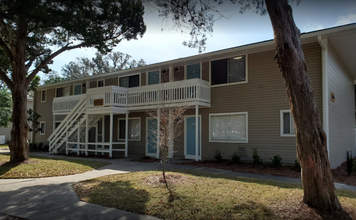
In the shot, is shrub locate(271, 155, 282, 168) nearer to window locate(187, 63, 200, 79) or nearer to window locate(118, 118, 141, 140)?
window locate(187, 63, 200, 79)

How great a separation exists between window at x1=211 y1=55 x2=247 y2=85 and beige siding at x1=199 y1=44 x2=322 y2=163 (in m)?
0.34

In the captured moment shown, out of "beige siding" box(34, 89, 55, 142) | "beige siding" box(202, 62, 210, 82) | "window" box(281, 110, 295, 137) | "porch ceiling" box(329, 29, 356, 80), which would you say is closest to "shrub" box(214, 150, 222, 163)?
"window" box(281, 110, 295, 137)

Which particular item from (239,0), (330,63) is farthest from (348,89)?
(239,0)

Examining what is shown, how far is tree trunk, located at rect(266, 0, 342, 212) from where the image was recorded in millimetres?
4906

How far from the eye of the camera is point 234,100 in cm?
1298

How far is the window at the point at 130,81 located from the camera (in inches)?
675

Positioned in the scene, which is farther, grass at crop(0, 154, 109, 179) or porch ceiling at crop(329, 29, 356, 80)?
porch ceiling at crop(329, 29, 356, 80)

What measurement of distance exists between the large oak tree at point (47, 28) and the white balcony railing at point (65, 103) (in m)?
4.86

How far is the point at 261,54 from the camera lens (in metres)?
12.3

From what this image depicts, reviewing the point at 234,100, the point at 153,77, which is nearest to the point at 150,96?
the point at 153,77

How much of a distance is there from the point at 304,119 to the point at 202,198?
8.57 feet

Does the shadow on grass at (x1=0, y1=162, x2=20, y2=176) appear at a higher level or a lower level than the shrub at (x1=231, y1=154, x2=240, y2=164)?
lower

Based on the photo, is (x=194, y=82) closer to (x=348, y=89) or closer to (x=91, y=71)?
(x=348, y=89)

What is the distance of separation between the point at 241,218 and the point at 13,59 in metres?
11.8
